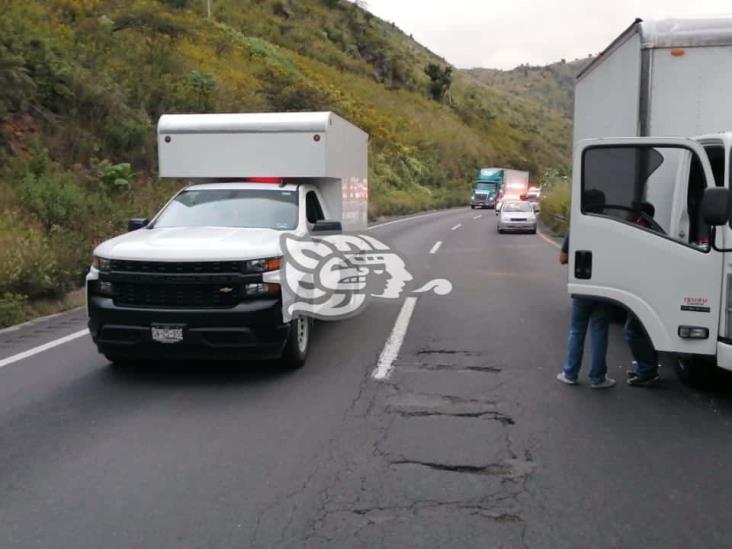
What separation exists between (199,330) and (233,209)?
2035mm

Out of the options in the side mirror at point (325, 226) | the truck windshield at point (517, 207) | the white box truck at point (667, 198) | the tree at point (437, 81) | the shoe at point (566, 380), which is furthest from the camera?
the tree at point (437, 81)

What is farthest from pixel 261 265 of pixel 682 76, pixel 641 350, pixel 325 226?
pixel 682 76

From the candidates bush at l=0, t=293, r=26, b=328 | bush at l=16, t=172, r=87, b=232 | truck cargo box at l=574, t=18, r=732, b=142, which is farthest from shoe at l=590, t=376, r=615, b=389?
bush at l=16, t=172, r=87, b=232

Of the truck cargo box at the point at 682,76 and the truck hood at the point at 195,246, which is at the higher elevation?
the truck cargo box at the point at 682,76

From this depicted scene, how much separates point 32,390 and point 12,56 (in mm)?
13573

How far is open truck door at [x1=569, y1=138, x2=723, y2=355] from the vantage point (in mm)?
6016

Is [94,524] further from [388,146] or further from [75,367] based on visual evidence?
[388,146]

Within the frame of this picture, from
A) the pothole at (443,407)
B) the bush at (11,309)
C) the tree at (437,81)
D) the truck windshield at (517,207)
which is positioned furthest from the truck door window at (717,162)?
the tree at (437,81)

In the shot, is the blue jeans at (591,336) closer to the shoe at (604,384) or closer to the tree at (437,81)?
the shoe at (604,384)

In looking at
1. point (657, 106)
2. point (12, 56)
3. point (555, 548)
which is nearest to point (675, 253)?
point (657, 106)

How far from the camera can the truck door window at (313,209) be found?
8.84 m

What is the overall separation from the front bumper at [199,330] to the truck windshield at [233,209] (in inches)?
58.7

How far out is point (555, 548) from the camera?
12.9 feet

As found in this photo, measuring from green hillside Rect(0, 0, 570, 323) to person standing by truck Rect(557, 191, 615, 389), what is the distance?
276 inches
